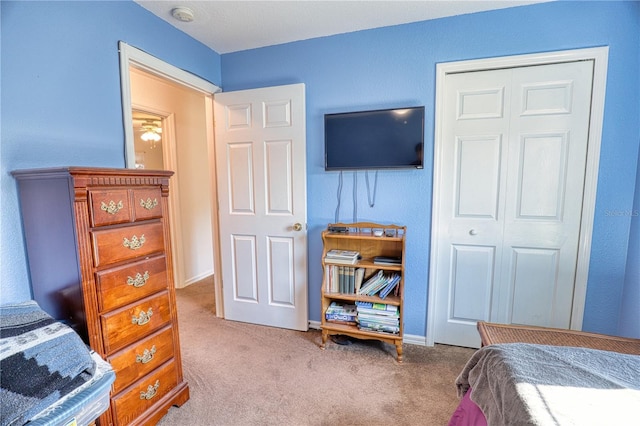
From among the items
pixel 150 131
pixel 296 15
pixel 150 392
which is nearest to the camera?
pixel 150 392

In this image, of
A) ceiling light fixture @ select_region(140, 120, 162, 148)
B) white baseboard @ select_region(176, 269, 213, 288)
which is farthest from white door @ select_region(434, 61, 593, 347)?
ceiling light fixture @ select_region(140, 120, 162, 148)

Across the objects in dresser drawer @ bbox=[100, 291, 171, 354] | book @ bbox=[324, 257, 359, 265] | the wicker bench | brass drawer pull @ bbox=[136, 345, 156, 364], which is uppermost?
book @ bbox=[324, 257, 359, 265]

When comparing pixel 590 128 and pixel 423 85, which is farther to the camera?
pixel 423 85

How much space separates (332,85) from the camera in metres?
A: 2.28

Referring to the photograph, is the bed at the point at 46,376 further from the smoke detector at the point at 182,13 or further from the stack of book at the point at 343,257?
the smoke detector at the point at 182,13

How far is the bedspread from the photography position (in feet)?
2.39

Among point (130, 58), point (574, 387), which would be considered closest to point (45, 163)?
point (130, 58)

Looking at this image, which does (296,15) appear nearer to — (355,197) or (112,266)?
(355,197)

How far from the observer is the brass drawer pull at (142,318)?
53.4 inches

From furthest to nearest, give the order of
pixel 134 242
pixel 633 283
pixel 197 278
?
pixel 197 278 → pixel 633 283 → pixel 134 242

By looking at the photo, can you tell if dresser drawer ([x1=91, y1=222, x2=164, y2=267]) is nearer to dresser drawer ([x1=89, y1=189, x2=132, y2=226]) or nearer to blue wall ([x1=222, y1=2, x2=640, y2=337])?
dresser drawer ([x1=89, y1=189, x2=132, y2=226])

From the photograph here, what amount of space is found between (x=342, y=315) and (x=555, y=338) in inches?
51.2

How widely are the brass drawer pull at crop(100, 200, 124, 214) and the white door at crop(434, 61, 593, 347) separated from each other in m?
2.02

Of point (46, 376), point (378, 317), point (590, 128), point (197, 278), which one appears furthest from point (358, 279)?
point (197, 278)
